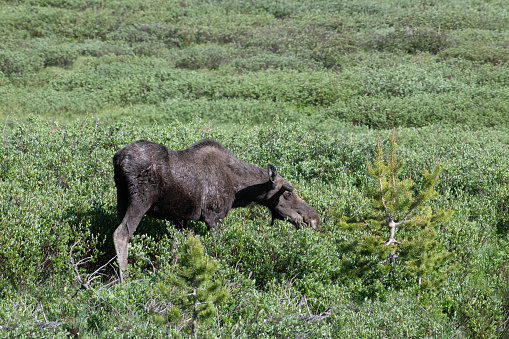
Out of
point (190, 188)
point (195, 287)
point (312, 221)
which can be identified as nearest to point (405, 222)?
point (312, 221)

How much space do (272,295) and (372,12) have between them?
38.2 metres

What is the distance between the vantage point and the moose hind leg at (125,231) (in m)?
8.54

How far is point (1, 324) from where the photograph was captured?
6465 millimetres

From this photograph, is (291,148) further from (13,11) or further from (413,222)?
(13,11)

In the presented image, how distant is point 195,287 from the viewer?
18.7ft

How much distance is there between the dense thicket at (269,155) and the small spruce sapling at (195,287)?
16 centimetres

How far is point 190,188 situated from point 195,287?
3.60 m

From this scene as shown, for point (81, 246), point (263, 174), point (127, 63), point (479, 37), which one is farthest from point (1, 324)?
point (479, 37)

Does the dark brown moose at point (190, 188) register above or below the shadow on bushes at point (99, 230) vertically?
above

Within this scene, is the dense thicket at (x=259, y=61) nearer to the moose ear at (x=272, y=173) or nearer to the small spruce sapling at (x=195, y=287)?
the moose ear at (x=272, y=173)

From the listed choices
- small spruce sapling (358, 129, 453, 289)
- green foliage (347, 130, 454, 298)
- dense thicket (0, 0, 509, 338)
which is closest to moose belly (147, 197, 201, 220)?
dense thicket (0, 0, 509, 338)

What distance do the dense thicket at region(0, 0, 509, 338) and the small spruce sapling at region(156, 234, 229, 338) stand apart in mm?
161

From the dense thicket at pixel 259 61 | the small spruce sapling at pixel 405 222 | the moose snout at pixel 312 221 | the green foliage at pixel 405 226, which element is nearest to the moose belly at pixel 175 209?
the moose snout at pixel 312 221

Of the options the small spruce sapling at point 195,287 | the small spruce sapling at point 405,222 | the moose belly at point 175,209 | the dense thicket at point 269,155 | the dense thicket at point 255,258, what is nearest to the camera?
the small spruce sapling at point 195,287
